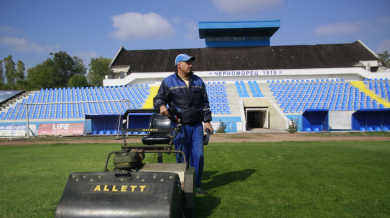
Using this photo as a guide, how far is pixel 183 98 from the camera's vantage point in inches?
157

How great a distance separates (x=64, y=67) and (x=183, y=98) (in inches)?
2946

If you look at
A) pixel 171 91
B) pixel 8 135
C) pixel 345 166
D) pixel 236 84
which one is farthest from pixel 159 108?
pixel 236 84

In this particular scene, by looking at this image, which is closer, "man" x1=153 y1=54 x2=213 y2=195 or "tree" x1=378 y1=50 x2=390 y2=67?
"man" x1=153 y1=54 x2=213 y2=195

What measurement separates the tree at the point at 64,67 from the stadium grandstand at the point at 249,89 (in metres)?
37.9

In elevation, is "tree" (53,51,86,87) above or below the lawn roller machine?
above

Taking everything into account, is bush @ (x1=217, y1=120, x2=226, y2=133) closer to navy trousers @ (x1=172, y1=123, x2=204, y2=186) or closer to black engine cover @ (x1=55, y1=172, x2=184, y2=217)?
navy trousers @ (x1=172, y1=123, x2=204, y2=186)

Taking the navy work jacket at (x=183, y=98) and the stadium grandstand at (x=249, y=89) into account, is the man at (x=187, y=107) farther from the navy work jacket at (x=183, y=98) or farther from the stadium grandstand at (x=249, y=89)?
the stadium grandstand at (x=249, y=89)

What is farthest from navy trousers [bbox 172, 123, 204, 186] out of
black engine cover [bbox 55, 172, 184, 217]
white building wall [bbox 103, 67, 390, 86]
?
white building wall [bbox 103, 67, 390, 86]

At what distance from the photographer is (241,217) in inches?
114

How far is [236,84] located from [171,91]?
84.7 ft

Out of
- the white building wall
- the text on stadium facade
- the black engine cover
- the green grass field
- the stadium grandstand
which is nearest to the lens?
the black engine cover

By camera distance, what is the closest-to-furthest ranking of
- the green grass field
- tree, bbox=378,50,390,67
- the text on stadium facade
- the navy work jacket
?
the green grass field, the navy work jacket, the text on stadium facade, tree, bbox=378,50,390,67

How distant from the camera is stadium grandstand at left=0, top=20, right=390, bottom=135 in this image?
21.0 metres

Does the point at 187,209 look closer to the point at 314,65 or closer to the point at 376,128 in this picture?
the point at 376,128
